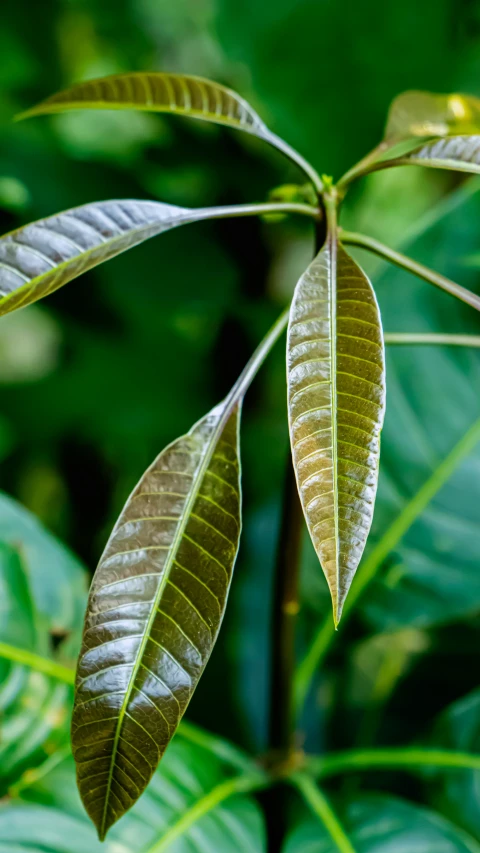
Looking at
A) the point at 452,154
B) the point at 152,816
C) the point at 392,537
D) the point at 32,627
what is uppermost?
the point at 452,154

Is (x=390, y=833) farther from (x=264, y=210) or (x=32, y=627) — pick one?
(x=264, y=210)

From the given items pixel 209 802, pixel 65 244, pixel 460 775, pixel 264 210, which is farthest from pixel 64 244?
pixel 460 775

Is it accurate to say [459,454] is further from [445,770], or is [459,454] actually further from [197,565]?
[197,565]

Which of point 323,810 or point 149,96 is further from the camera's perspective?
point 323,810

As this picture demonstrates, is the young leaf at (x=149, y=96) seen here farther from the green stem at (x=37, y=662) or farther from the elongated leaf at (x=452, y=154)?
the green stem at (x=37, y=662)

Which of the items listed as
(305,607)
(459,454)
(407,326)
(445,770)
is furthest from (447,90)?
(445,770)

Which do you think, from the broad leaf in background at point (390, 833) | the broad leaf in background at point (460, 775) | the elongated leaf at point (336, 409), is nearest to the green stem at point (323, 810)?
the broad leaf in background at point (390, 833)

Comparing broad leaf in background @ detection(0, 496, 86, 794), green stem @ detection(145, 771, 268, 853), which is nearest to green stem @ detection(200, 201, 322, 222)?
broad leaf in background @ detection(0, 496, 86, 794)

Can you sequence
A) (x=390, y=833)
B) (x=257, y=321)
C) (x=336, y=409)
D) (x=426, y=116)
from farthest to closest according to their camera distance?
(x=257, y=321)
(x=390, y=833)
(x=426, y=116)
(x=336, y=409)
